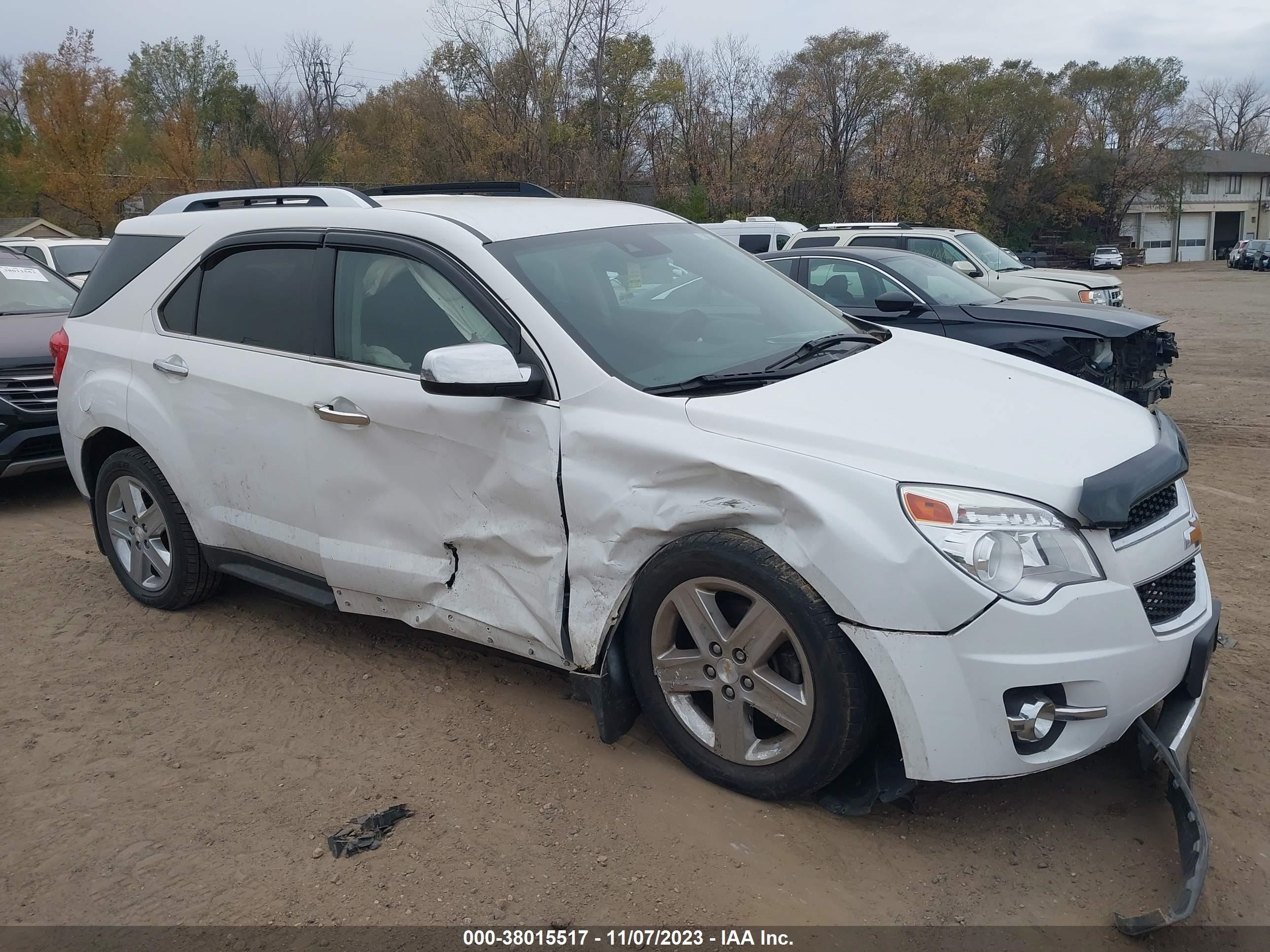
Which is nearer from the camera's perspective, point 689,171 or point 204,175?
point 204,175

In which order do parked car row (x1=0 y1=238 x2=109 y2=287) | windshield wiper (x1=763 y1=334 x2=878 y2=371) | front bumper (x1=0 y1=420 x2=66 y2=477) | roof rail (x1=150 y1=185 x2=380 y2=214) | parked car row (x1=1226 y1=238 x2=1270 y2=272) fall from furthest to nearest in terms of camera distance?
parked car row (x1=1226 y1=238 x2=1270 y2=272) → parked car row (x1=0 y1=238 x2=109 y2=287) → front bumper (x1=0 y1=420 x2=66 y2=477) → roof rail (x1=150 y1=185 x2=380 y2=214) → windshield wiper (x1=763 y1=334 x2=878 y2=371)

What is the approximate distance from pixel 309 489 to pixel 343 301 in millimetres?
729

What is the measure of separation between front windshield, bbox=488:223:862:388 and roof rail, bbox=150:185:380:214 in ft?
2.84

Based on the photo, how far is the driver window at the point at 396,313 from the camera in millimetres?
3623

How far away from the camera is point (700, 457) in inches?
117

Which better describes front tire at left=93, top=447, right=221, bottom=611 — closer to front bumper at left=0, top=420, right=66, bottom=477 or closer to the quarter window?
the quarter window

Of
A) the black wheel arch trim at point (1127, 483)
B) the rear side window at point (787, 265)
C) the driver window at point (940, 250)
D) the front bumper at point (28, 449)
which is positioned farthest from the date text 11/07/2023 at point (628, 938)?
the driver window at point (940, 250)

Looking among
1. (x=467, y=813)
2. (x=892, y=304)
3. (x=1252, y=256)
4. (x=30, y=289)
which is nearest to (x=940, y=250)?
(x=892, y=304)

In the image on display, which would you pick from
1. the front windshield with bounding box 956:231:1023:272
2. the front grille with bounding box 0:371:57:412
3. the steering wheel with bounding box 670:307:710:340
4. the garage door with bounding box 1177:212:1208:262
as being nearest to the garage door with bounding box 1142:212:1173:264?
the garage door with bounding box 1177:212:1208:262

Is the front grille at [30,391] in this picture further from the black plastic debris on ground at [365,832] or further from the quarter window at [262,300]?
the black plastic debris on ground at [365,832]

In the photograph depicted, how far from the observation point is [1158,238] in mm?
73312

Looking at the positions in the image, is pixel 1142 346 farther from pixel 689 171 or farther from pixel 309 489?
pixel 689 171

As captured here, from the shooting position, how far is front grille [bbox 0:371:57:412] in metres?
6.71

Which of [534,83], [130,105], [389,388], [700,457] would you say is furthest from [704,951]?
[130,105]
